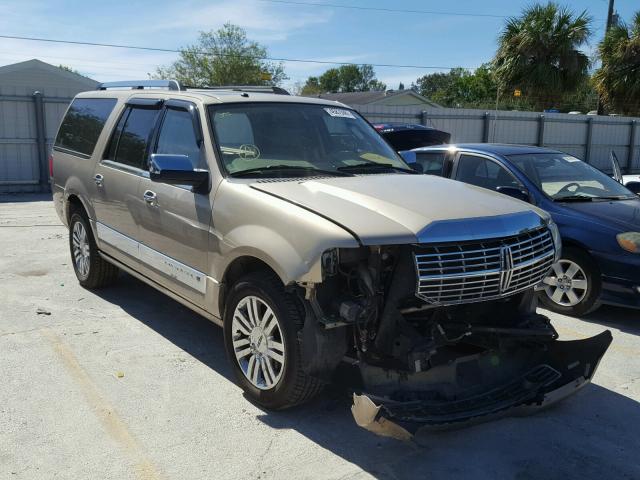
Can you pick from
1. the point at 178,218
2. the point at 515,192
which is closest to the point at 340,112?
the point at 178,218

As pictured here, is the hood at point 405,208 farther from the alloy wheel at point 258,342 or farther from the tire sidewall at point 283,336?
the alloy wheel at point 258,342

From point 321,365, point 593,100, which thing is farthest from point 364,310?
point 593,100

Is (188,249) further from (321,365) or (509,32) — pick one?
(509,32)

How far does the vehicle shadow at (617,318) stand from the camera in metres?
5.85

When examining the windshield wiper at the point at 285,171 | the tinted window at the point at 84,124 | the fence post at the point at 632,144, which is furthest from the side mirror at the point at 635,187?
the fence post at the point at 632,144

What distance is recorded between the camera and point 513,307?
4102mm

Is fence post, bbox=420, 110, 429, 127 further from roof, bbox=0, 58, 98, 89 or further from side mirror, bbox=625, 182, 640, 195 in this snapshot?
roof, bbox=0, 58, 98, 89

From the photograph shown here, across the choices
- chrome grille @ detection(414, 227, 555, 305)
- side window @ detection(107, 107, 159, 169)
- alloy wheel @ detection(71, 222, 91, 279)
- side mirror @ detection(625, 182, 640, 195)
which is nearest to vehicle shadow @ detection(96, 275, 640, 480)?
chrome grille @ detection(414, 227, 555, 305)

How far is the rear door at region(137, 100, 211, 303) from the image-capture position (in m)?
4.37

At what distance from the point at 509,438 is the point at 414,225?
146 cm

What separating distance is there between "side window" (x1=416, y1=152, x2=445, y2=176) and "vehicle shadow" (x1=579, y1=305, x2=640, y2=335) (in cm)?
227

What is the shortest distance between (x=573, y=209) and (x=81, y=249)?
4.94 metres

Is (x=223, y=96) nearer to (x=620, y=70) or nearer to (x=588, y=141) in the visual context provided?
(x=588, y=141)

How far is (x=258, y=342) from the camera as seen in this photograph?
12.8 feet
